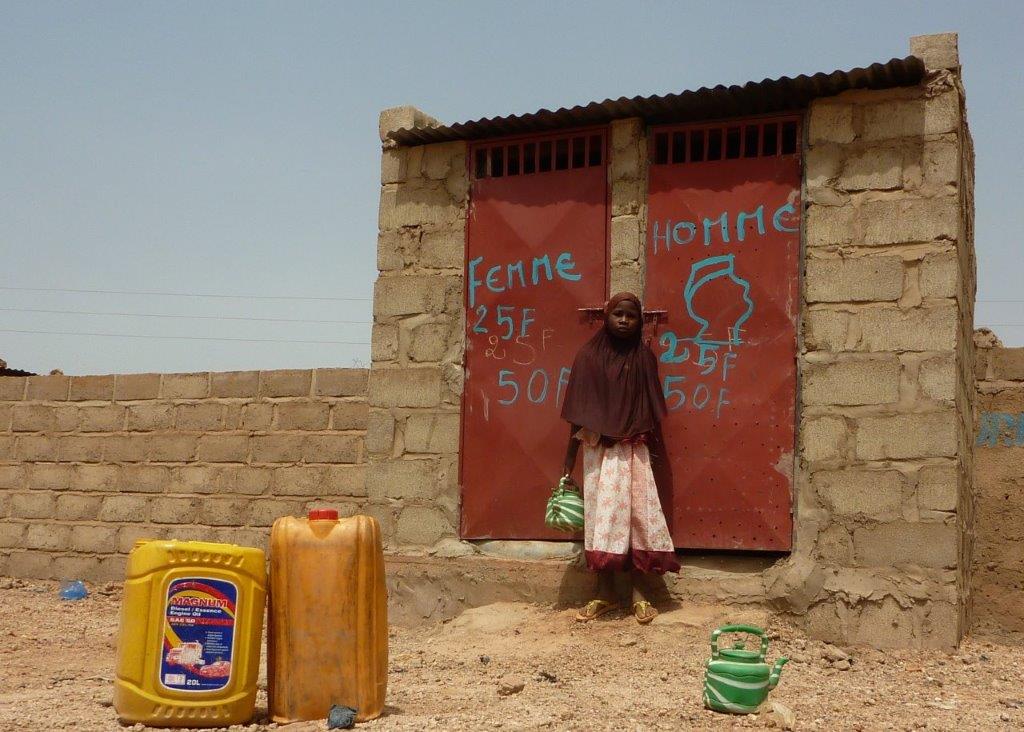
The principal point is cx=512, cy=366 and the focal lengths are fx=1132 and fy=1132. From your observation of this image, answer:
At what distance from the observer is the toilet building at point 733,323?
5.96 meters

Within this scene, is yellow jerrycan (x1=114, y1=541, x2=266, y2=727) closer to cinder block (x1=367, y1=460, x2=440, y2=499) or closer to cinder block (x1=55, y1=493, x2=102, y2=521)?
cinder block (x1=367, y1=460, x2=440, y2=499)

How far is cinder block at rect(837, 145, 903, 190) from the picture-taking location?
6.13 m

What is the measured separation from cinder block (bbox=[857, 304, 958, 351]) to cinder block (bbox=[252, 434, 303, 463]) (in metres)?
3.98

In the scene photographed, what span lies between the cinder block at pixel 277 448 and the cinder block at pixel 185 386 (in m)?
0.62

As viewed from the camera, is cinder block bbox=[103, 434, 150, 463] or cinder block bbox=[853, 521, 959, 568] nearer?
cinder block bbox=[853, 521, 959, 568]

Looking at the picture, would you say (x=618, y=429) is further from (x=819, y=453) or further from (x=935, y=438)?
(x=935, y=438)

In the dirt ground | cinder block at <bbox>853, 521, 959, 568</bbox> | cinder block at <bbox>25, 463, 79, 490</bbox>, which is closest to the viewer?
the dirt ground

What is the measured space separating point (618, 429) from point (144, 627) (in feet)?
9.22

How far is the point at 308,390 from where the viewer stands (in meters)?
8.07

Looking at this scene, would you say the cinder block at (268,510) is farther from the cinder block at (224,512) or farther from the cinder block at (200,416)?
the cinder block at (200,416)

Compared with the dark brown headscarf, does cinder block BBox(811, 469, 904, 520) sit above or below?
below

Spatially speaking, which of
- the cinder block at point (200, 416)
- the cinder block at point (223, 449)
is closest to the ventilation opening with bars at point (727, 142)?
the cinder block at point (223, 449)

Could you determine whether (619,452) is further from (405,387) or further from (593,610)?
(405,387)

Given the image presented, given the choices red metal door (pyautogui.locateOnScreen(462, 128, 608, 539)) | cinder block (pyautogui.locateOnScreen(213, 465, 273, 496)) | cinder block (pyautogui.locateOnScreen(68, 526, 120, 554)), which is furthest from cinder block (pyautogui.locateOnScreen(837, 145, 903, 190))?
cinder block (pyautogui.locateOnScreen(68, 526, 120, 554))
